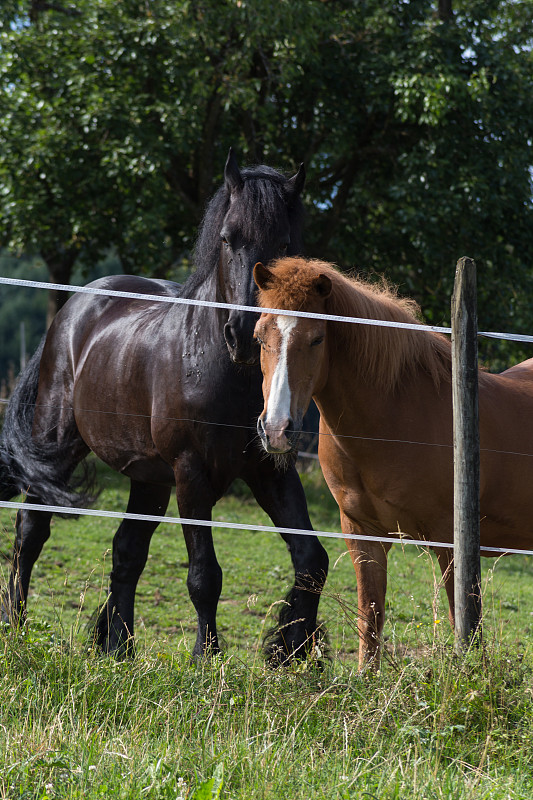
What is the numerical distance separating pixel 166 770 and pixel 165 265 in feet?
36.0

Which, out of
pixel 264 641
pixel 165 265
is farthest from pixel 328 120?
pixel 264 641

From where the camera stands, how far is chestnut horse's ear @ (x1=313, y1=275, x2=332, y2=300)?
345 cm

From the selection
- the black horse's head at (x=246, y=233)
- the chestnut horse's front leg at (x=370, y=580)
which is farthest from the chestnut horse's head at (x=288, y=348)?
the chestnut horse's front leg at (x=370, y=580)

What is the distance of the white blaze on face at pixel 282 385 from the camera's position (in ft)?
10.4

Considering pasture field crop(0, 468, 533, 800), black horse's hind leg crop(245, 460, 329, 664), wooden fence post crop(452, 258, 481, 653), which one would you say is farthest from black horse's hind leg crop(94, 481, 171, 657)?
wooden fence post crop(452, 258, 481, 653)

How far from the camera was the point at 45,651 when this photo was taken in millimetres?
3393

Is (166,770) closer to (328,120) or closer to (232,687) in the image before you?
(232,687)

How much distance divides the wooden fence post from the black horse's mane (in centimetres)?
101

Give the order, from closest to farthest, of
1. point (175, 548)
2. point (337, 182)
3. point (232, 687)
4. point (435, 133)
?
1. point (232, 687)
2. point (175, 548)
3. point (435, 133)
4. point (337, 182)

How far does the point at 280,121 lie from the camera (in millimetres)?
12141

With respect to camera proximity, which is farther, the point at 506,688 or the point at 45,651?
the point at 45,651

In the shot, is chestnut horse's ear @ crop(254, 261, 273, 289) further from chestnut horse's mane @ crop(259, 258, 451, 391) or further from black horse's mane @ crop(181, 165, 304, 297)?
black horse's mane @ crop(181, 165, 304, 297)

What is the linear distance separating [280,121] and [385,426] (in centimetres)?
931

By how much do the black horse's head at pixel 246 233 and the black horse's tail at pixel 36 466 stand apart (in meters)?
1.66
